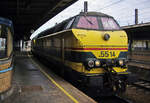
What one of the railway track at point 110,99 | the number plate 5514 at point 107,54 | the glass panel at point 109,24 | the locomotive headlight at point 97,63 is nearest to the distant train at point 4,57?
the locomotive headlight at point 97,63

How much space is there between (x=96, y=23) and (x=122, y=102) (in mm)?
3238

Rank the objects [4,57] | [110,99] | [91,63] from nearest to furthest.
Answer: [4,57] < [91,63] < [110,99]

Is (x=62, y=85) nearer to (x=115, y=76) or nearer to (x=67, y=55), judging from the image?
(x=67, y=55)

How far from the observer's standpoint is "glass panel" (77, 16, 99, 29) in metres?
7.38

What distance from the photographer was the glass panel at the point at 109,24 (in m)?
7.63

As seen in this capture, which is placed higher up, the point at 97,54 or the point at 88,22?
the point at 88,22

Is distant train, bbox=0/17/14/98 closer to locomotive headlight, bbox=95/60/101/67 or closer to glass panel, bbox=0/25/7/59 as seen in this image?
glass panel, bbox=0/25/7/59

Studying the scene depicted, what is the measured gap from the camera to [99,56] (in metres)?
6.82

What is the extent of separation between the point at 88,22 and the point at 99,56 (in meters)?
1.57

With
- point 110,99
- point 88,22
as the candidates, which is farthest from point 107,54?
point 110,99

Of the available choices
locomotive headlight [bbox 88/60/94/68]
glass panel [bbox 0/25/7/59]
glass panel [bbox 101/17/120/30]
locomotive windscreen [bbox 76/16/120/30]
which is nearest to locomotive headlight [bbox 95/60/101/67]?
locomotive headlight [bbox 88/60/94/68]

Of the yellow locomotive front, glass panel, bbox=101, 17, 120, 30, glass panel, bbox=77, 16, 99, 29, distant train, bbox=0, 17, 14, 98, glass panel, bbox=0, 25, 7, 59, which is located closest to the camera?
distant train, bbox=0, 17, 14, 98

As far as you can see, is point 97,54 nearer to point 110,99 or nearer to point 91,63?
point 91,63

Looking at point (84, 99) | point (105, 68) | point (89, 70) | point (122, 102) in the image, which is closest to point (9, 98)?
point (84, 99)
